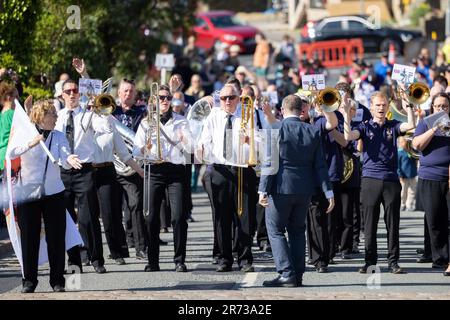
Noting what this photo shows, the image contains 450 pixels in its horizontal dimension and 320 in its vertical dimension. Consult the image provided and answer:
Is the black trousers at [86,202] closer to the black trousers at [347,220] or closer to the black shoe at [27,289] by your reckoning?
the black shoe at [27,289]

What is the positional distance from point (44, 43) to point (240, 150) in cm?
728

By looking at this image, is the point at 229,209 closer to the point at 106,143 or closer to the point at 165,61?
the point at 106,143

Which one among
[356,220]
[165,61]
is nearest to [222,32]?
[165,61]

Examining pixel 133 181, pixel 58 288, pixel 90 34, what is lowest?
pixel 58 288

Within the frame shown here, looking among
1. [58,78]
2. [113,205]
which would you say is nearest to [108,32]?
[58,78]

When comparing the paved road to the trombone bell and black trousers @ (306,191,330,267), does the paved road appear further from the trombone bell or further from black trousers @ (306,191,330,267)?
the trombone bell

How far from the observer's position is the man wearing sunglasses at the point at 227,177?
562 inches

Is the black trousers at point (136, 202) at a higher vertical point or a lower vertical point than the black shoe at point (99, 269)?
higher

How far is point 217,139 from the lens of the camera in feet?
46.8

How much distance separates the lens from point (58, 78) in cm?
2195

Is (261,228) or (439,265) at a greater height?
(261,228)

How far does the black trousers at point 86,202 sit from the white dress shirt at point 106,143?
0.93 feet

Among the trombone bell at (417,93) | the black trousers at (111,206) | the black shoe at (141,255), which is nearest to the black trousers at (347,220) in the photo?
the trombone bell at (417,93)

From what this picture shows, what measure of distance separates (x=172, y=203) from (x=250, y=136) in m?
1.12
